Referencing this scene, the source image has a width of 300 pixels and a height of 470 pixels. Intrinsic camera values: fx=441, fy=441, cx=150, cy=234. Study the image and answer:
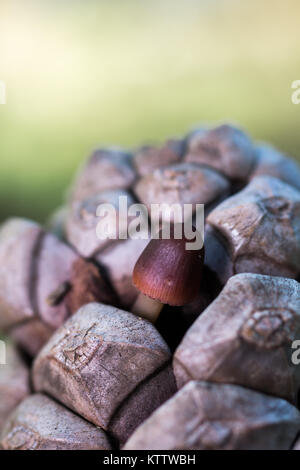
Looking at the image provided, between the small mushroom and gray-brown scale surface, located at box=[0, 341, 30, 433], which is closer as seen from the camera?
the small mushroom

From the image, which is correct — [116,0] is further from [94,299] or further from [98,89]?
[94,299]

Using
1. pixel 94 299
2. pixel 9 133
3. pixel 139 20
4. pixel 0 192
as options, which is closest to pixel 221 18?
pixel 139 20

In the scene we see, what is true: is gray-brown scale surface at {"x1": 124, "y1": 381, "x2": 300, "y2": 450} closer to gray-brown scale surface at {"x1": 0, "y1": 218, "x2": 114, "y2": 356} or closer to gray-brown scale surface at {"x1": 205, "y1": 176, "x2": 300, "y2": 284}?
gray-brown scale surface at {"x1": 205, "y1": 176, "x2": 300, "y2": 284}

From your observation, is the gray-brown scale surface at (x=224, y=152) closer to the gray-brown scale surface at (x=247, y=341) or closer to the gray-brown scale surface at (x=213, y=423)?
the gray-brown scale surface at (x=247, y=341)

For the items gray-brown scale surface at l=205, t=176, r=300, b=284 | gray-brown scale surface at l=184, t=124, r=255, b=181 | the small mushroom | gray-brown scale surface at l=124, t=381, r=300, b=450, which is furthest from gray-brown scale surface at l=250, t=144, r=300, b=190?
gray-brown scale surface at l=124, t=381, r=300, b=450

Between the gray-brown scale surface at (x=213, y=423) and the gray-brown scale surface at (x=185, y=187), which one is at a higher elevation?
the gray-brown scale surface at (x=185, y=187)

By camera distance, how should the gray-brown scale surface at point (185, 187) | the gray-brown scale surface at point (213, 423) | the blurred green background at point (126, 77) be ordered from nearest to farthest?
1. the gray-brown scale surface at point (213, 423)
2. the gray-brown scale surface at point (185, 187)
3. the blurred green background at point (126, 77)

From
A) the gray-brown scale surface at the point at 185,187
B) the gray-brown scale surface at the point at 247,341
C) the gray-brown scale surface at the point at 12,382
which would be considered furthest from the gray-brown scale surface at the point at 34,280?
the gray-brown scale surface at the point at 247,341
